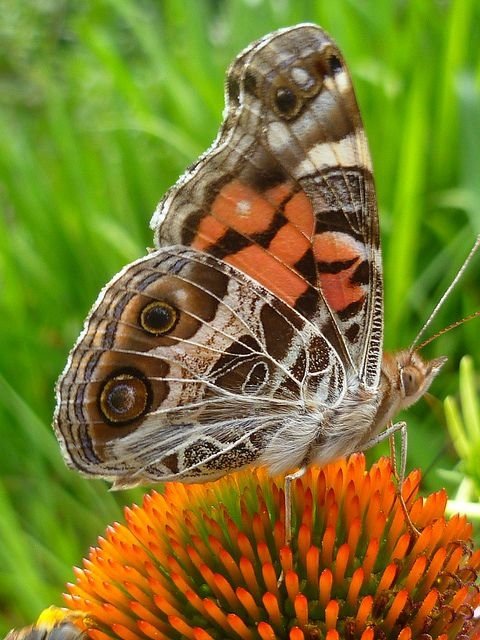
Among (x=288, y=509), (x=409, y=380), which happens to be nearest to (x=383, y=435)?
(x=409, y=380)

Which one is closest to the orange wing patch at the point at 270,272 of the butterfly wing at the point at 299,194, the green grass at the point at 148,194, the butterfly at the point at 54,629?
the butterfly wing at the point at 299,194

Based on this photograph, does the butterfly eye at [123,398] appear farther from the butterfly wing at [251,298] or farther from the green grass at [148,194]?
the green grass at [148,194]

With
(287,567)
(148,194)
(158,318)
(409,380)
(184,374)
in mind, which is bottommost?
(287,567)

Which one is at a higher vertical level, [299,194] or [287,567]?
[299,194]

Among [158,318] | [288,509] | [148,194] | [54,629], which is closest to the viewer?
[54,629]

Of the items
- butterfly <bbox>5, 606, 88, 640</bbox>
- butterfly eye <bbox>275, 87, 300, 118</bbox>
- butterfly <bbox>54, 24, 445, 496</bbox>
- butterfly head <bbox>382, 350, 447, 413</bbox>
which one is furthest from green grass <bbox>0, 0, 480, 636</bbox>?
butterfly eye <bbox>275, 87, 300, 118</bbox>

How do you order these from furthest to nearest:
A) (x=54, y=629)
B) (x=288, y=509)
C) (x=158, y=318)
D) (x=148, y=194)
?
(x=148, y=194)
(x=158, y=318)
(x=288, y=509)
(x=54, y=629)

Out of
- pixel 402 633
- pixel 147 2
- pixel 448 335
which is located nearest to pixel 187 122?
pixel 448 335

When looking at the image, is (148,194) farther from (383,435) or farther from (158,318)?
(383,435)
